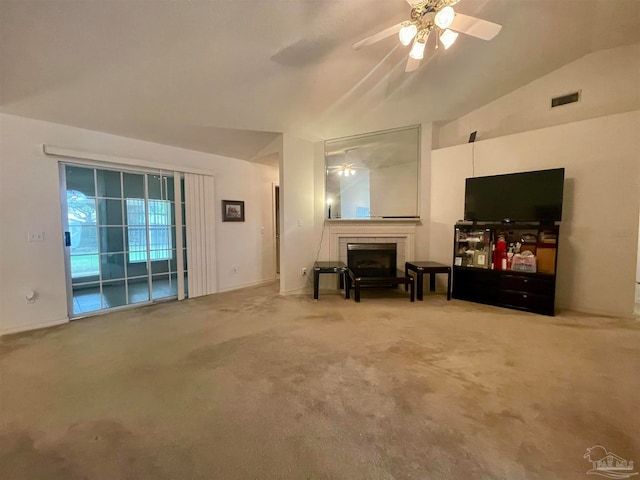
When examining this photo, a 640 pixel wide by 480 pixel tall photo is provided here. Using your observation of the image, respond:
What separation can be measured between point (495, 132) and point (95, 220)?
5.99 metres

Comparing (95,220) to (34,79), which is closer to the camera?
(34,79)

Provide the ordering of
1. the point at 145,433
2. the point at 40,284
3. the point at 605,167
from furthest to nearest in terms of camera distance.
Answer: the point at 605,167 < the point at 40,284 < the point at 145,433

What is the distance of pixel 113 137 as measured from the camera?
345 cm

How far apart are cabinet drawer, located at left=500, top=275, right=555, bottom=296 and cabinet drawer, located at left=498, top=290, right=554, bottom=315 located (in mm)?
51

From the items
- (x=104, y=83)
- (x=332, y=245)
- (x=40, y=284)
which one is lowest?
(x=40, y=284)

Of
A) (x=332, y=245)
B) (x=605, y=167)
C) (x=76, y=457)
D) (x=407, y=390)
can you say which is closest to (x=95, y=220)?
(x=76, y=457)

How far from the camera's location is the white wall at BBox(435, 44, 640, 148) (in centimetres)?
336

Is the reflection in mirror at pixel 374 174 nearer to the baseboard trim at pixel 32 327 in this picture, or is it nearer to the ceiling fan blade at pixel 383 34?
the ceiling fan blade at pixel 383 34

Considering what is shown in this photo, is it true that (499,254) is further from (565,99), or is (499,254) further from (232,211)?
(232,211)

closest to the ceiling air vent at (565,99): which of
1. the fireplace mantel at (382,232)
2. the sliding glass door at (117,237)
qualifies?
the fireplace mantel at (382,232)

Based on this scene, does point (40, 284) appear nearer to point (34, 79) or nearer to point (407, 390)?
point (34, 79)

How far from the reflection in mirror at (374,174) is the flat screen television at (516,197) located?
973mm

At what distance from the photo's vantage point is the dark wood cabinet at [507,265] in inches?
131

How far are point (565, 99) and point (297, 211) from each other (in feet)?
13.7
